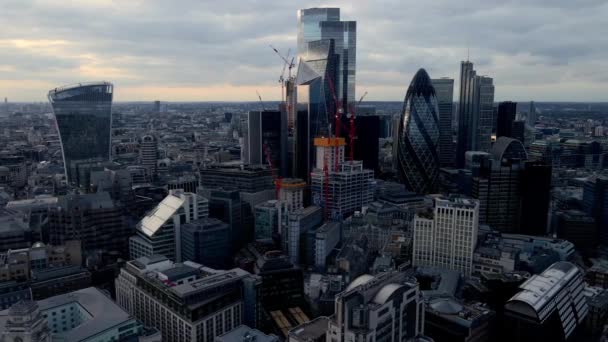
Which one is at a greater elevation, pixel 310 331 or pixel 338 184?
pixel 338 184

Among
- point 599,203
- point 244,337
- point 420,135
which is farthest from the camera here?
point 420,135

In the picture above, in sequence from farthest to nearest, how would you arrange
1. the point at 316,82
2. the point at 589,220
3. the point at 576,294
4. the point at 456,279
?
the point at 316,82 < the point at 589,220 < the point at 456,279 < the point at 576,294

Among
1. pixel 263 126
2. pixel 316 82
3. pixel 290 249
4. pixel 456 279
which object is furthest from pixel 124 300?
pixel 316 82

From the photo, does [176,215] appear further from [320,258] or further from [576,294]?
[576,294]

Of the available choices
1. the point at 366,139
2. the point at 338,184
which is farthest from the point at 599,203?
the point at 366,139

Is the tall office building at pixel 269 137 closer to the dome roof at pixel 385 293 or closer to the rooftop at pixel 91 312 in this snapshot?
the rooftop at pixel 91 312

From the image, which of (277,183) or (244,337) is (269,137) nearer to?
(277,183)
